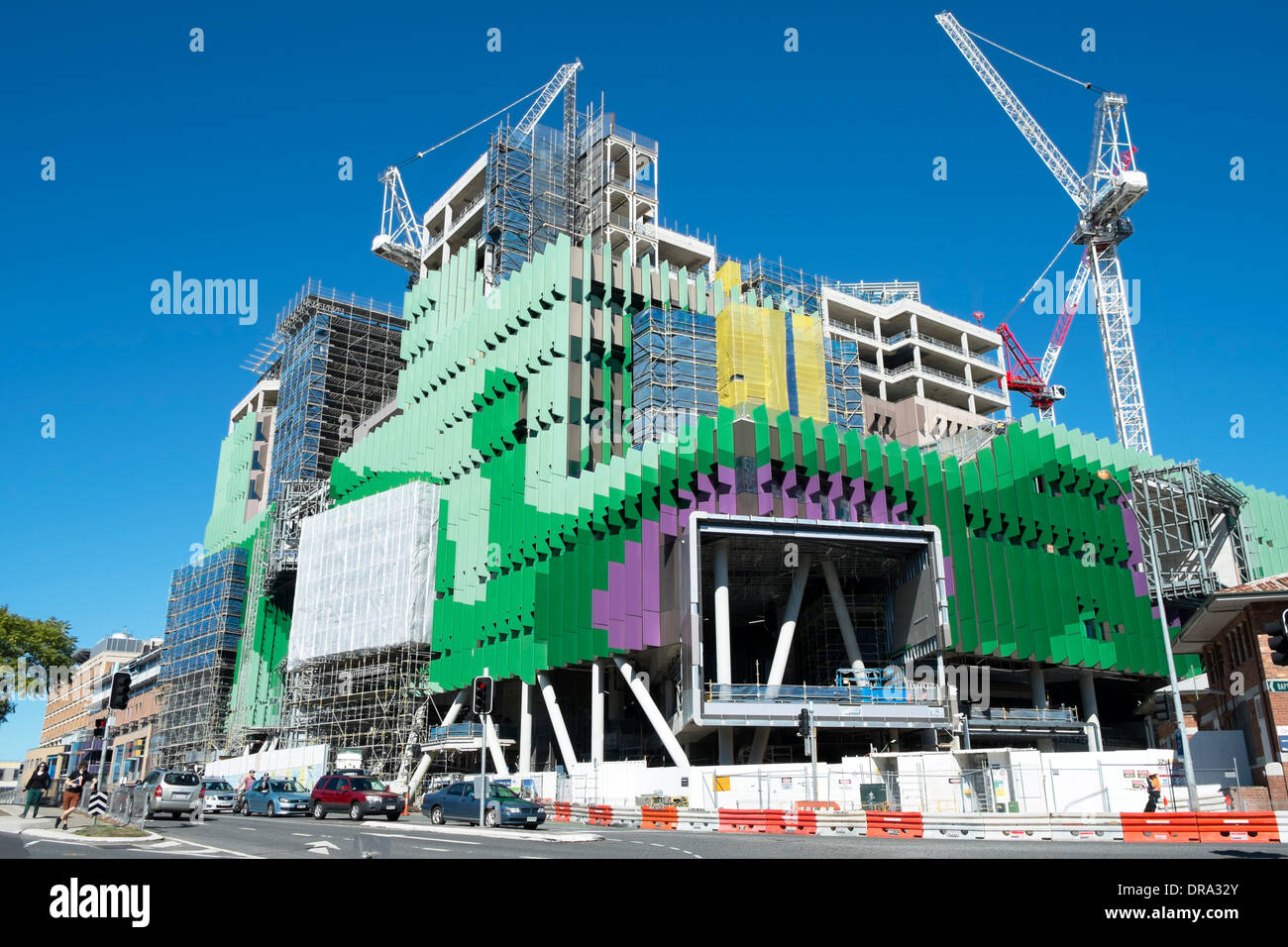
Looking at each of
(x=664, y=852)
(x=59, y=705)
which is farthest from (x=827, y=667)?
(x=59, y=705)

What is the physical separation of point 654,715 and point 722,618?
651 cm

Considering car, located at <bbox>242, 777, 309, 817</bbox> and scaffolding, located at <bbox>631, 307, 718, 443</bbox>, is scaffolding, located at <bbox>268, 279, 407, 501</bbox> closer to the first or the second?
scaffolding, located at <bbox>631, 307, 718, 443</bbox>

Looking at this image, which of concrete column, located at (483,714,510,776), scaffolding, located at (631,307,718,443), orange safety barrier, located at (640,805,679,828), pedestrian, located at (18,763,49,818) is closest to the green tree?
concrete column, located at (483,714,510,776)

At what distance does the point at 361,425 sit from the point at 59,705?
114613 mm

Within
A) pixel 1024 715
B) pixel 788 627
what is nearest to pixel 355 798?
pixel 788 627

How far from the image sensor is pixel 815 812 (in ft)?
103

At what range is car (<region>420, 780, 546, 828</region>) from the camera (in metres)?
31.3

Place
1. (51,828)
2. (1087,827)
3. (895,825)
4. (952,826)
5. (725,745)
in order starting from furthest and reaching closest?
(725,745), (895,825), (952,826), (1087,827), (51,828)

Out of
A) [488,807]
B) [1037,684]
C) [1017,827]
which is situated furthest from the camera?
[1037,684]

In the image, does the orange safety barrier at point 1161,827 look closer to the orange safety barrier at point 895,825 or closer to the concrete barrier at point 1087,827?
the concrete barrier at point 1087,827

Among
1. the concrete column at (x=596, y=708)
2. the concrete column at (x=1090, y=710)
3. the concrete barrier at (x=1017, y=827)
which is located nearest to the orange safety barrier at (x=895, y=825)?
the concrete barrier at (x=1017, y=827)

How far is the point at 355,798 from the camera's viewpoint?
118ft

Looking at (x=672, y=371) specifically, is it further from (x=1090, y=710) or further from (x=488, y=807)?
(x=488, y=807)
